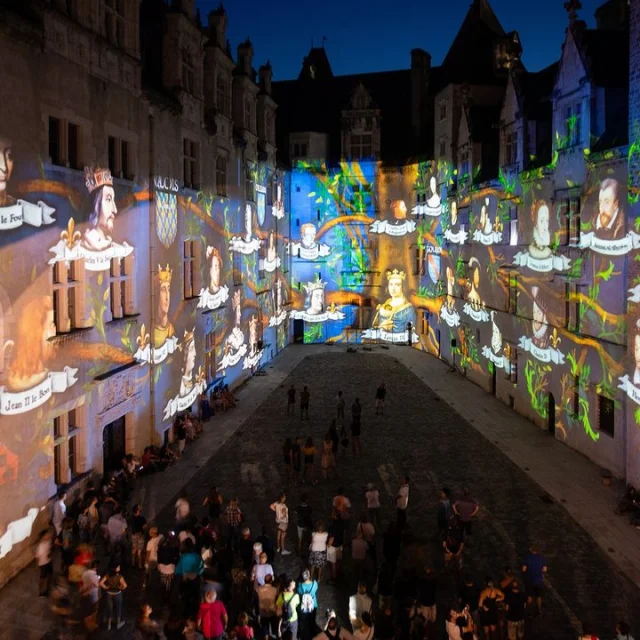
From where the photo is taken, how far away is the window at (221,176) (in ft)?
97.1

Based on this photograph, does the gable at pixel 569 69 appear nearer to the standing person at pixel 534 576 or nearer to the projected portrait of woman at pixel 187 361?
the projected portrait of woman at pixel 187 361

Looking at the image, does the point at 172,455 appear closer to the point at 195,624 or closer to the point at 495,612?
the point at 195,624

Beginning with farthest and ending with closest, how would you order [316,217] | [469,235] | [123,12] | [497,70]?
[316,217], [497,70], [469,235], [123,12]

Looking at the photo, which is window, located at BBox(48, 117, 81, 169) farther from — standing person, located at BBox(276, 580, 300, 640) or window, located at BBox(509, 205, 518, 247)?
window, located at BBox(509, 205, 518, 247)

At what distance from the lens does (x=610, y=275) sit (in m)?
21.1

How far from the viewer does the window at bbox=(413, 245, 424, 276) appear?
146ft

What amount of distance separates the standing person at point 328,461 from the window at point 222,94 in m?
15.9

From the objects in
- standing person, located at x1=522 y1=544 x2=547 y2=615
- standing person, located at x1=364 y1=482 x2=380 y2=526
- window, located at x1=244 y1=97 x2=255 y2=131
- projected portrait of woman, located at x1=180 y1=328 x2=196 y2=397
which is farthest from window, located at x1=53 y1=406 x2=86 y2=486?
window, located at x1=244 y1=97 x2=255 y2=131

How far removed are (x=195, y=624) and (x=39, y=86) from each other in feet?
39.2

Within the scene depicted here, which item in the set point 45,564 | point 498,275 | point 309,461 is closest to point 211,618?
point 45,564

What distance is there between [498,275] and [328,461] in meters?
14.6

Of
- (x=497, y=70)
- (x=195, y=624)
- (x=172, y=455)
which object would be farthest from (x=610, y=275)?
(x=497, y=70)

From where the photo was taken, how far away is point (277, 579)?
1260 cm

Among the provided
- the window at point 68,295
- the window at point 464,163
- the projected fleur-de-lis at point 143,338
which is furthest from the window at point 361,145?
the window at point 68,295
